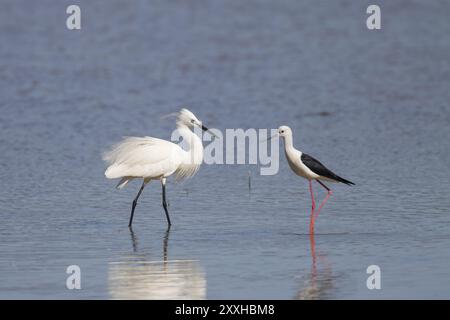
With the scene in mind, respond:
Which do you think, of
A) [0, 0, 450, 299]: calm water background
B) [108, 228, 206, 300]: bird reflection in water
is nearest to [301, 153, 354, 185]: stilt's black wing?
[0, 0, 450, 299]: calm water background

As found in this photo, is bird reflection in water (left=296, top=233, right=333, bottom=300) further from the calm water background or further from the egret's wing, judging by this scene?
the egret's wing

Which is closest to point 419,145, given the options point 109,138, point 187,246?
point 109,138

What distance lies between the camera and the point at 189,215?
1297 cm

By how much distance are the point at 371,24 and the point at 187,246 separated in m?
18.9

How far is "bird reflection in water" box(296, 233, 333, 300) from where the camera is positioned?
912 centimetres

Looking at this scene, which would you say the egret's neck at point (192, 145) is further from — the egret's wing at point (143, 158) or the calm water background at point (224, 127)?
the calm water background at point (224, 127)

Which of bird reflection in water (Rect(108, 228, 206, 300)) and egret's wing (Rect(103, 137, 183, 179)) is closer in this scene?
bird reflection in water (Rect(108, 228, 206, 300))

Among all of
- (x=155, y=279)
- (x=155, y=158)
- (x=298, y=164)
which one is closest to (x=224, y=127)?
(x=155, y=158)

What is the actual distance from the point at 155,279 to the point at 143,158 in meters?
3.64

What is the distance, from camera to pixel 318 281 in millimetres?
9586

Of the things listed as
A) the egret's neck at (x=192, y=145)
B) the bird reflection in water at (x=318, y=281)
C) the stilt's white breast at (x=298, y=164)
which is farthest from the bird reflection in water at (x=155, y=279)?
→ the egret's neck at (x=192, y=145)

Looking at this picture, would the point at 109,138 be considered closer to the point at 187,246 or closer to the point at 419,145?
the point at 419,145

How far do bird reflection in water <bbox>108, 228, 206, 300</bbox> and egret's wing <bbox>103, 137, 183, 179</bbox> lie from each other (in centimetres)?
246

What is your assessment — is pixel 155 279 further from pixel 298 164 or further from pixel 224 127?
pixel 224 127
